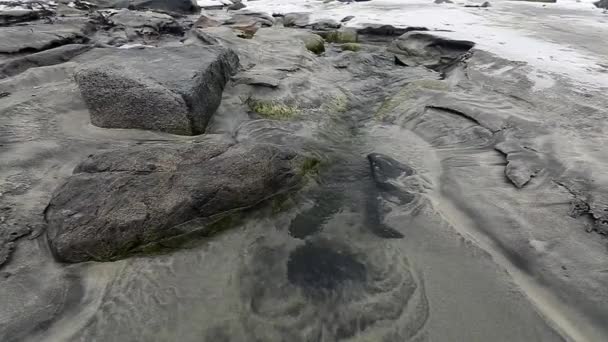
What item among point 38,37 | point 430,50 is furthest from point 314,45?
point 38,37

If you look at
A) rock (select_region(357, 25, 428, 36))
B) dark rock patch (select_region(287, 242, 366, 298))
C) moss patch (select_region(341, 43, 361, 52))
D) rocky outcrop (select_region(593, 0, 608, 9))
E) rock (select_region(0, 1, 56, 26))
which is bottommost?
dark rock patch (select_region(287, 242, 366, 298))

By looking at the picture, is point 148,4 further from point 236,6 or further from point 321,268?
point 321,268

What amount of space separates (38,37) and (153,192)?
515 cm

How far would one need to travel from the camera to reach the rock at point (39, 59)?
4.66 m

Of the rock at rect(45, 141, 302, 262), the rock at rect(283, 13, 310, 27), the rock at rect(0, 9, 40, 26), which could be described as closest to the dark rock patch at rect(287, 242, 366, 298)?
the rock at rect(45, 141, 302, 262)

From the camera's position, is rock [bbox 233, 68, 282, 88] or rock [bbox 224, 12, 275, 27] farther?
rock [bbox 224, 12, 275, 27]

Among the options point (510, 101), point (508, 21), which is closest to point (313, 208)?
point (510, 101)

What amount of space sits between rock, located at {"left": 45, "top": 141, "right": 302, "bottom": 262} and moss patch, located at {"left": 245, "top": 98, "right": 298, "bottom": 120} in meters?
1.25

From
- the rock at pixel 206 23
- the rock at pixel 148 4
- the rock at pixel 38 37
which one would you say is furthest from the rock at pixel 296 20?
the rock at pixel 38 37

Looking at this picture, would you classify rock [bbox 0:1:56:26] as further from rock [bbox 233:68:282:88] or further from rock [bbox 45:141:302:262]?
rock [bbox 45:141:302:262]

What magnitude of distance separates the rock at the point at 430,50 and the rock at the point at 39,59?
5464 mm

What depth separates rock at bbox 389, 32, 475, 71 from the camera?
21.0 ft

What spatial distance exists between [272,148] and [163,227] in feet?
3.66

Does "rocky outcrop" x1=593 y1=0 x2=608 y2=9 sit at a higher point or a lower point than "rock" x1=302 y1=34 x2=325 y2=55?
higher
